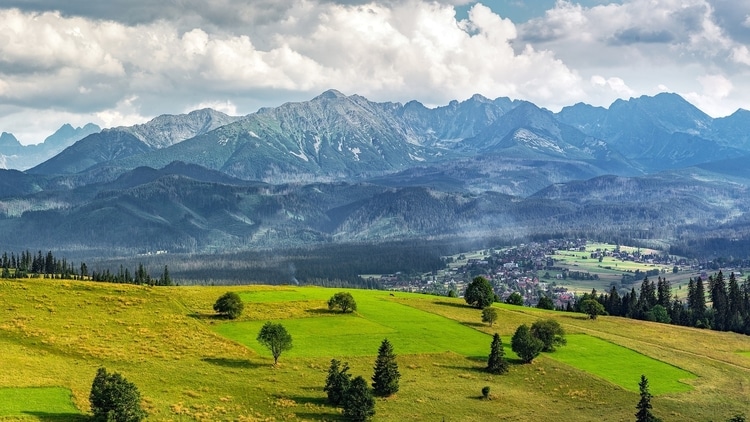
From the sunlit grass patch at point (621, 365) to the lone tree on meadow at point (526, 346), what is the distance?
7.53 meters

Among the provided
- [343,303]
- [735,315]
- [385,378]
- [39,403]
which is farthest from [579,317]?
[39,403]

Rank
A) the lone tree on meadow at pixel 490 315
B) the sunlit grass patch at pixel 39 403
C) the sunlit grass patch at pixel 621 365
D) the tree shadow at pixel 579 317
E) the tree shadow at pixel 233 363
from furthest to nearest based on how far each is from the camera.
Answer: the tree shadow at pixel 579 317
the lone tree on meadow at pixel 490 315
the sunlit grass patch at pixel 621 365
the tree shadow at pixel 233 363
the sunlit grass patch at pixel 39 403

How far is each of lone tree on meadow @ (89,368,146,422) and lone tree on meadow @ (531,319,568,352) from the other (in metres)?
76.4

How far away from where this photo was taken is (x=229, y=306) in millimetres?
122375

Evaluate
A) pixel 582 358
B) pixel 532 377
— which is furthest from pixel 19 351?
pixel 582 358

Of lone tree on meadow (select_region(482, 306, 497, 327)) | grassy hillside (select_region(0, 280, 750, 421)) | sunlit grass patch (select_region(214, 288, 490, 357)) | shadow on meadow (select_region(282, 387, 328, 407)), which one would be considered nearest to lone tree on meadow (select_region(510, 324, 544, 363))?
grassy hillside (select_region(0, 280, 750, 421))

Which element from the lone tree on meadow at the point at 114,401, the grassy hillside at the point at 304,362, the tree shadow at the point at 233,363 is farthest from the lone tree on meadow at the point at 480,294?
the lone tree on meadow at the point at 114,401

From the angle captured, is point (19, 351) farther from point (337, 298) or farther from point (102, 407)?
point (337, 298)

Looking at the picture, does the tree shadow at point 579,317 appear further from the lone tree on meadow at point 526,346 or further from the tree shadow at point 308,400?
→ the tree shadow at point 308,400

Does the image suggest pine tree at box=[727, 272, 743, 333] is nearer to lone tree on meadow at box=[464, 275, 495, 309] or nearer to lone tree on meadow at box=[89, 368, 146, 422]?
lone tree on meadow at box=[464, 275, 495, 309]

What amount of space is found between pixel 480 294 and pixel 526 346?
50.0 m

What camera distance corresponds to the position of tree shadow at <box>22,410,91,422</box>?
224 feet

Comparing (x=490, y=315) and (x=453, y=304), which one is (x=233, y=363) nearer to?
(x=490, y=315)

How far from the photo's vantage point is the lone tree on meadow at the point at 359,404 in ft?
259
